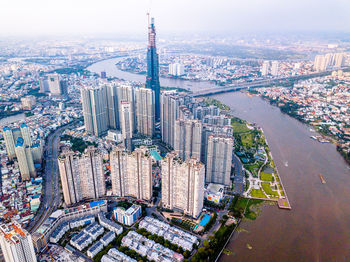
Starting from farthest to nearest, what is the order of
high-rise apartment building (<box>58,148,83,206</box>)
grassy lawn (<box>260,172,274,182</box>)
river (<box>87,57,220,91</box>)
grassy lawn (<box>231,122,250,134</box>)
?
river (<box>87,57,220,91</box>)
grassy lawn (<box>231,122,250,134</box>)
grassy lawn (<box>260,172,274,182</box>)
high-rise apartment building (<box>58,148,83,206</box>)

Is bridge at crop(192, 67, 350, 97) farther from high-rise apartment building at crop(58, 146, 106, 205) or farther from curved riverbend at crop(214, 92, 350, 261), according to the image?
high-rise apartment building at crop(58, 146, 106, 205)

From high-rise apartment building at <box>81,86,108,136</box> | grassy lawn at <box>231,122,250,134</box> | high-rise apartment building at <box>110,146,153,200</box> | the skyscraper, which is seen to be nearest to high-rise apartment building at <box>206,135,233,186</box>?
high-rise apartment building at <box>110,146,153,200</box>

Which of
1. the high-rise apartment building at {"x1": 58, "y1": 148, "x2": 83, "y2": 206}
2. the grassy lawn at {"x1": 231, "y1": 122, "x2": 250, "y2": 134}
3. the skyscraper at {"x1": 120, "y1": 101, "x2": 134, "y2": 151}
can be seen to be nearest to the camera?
the high-rise apartment building at {"x1": 58, "y1": 148, "x2": 83, "y2": 206}

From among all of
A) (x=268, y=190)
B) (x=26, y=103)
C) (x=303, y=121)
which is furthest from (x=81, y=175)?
(x=303, y=121)

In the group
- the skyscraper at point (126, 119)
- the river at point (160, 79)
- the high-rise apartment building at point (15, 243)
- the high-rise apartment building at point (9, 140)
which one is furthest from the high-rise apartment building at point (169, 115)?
the river at point (160, 79)

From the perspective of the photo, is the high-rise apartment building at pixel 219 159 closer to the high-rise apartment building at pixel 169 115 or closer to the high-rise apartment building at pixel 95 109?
the high-rise apartment building at pixel 169 115

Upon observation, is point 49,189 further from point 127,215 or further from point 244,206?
point 244,206

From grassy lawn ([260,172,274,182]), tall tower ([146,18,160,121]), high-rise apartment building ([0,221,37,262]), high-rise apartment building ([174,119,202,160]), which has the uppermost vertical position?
tall tower ([146,18,160,121])
